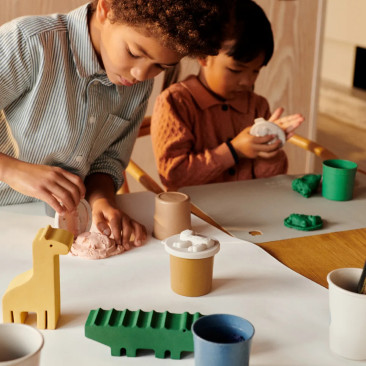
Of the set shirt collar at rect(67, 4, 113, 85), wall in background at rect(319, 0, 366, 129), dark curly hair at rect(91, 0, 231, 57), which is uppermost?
dark curly hair at rect(91, 0, 231, 57)

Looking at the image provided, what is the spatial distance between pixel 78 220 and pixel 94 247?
65 mm

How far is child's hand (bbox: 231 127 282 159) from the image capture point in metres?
1.43

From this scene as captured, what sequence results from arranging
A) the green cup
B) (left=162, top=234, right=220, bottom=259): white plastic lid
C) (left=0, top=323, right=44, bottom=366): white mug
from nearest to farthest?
(left=0, top=323, right=44, bottom=366): white mug → (left=162, top=234, right=220, bottom=259): white plastic lid → the green cup

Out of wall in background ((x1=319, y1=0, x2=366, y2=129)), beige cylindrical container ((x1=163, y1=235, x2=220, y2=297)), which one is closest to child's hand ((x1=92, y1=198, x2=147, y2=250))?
beige cylindrical container ((x1=163, y1=235, x2=220, y2=297))

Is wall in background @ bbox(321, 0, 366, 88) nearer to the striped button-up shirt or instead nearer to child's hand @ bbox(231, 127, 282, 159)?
child's hand @ bbox(231, 127, 282, 159)

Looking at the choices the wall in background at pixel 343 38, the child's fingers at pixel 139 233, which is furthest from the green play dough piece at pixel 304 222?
the wall in background at pixel 343 38

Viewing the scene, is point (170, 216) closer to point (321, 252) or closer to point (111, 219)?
point (111, 219)

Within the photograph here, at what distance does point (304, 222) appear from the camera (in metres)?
1.06

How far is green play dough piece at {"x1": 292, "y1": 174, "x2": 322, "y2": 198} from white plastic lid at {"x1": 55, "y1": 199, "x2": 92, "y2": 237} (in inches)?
18.9

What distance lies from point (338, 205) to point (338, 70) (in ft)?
13.0

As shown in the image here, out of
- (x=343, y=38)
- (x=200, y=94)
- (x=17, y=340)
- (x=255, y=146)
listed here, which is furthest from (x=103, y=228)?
(x=343, y=38)

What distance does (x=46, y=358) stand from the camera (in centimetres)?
67

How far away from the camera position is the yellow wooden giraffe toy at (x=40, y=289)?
0.73 meters

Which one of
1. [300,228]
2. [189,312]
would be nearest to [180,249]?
[189,312]
